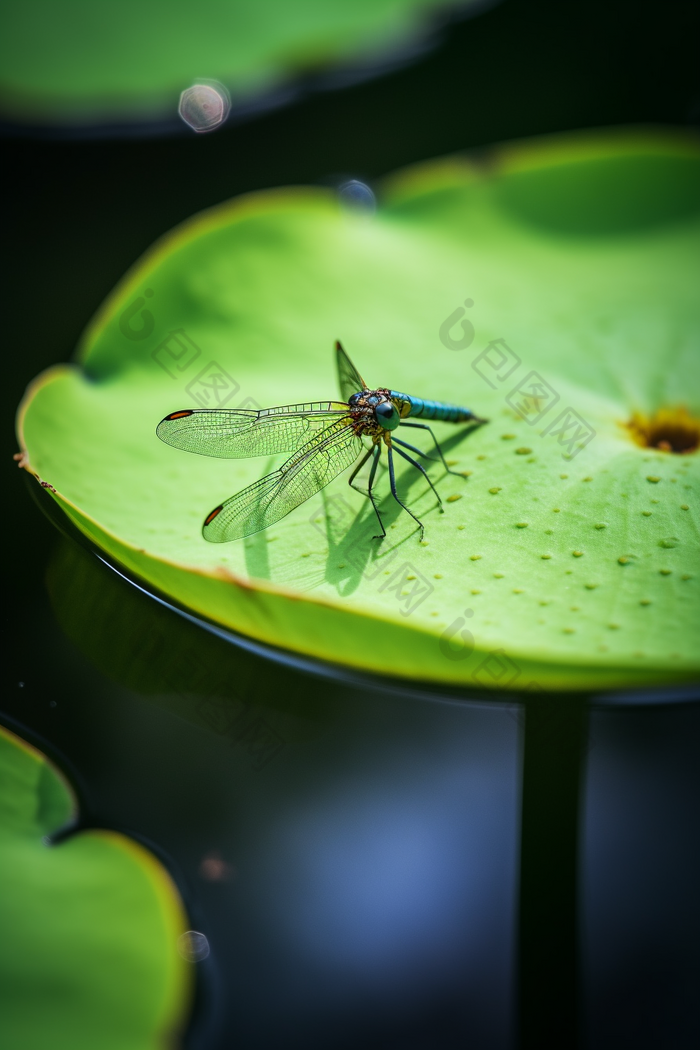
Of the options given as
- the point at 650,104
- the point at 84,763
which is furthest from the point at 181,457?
the point at 650,104

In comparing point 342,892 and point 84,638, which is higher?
point 84,638

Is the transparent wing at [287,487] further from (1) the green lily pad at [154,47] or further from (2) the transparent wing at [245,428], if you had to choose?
(1) the green lily pad at [154,47]

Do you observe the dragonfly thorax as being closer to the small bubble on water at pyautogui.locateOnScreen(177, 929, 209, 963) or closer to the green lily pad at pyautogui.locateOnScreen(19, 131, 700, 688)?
the green lily pad at pyautogui.locateOnScreen(19, 131, 700, 688)

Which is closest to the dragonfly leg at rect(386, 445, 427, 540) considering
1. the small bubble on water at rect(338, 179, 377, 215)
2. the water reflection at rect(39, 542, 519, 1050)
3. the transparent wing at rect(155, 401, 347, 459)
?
the transparent wing at rect(155, 401, 347, 459)

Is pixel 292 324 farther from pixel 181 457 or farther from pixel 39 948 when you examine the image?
pixel 39 948

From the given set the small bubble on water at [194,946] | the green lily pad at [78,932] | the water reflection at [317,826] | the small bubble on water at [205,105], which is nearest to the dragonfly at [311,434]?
the water reflection at [317,826]

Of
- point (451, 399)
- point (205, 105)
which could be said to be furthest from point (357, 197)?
point (451, 399)

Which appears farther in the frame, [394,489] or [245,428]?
[245,428]

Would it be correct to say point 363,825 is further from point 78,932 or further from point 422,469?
point 422,469
